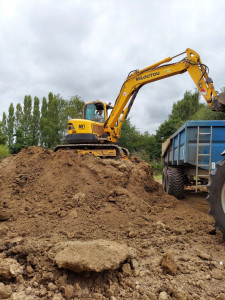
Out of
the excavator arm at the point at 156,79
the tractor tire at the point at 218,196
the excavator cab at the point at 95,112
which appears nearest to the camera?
the tractor tire at the point at 218,196

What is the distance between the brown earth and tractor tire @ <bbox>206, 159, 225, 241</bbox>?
13.0 inches

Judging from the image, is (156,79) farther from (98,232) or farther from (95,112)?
(98,232)

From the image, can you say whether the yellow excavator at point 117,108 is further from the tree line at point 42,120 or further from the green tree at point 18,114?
the green tree at point 18,114

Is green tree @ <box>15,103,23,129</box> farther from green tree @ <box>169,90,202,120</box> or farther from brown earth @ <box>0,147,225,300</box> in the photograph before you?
brown earth @ <box>0,147,225,300</box>

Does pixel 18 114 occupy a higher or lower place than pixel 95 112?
higher

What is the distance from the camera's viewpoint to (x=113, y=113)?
29.1ft

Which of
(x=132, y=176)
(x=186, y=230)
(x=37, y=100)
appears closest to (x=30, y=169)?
(x=132, y=176)

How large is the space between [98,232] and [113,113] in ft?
18.9

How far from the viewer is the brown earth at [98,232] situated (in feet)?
7.73

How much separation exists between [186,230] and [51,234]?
6.79 feet

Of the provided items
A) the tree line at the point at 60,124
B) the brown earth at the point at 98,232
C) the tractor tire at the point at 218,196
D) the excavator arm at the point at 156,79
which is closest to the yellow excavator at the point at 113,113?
the excavator arm at the point at 156,79

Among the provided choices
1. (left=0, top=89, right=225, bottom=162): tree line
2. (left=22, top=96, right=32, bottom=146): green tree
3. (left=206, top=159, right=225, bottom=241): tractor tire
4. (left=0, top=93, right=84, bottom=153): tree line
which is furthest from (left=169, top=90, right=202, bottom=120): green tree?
(left=206, top=159, right=225, bottom=241): tractor tire

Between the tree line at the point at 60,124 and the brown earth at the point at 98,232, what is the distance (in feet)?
97.4

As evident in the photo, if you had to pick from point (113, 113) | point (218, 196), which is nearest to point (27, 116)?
point (113, 113)
